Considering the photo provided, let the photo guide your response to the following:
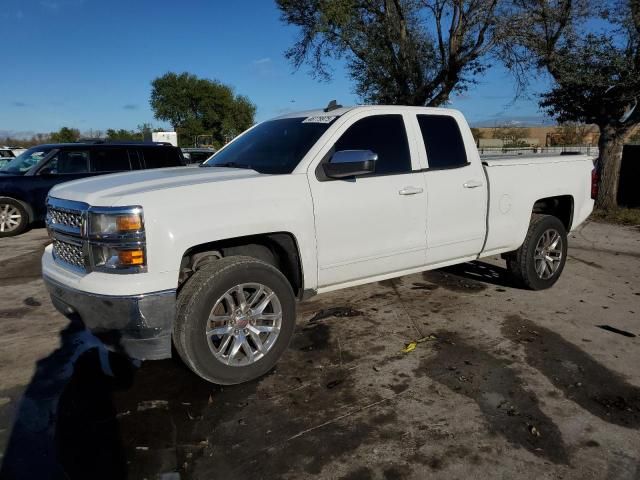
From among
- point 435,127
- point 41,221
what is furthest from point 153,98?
point 435,127

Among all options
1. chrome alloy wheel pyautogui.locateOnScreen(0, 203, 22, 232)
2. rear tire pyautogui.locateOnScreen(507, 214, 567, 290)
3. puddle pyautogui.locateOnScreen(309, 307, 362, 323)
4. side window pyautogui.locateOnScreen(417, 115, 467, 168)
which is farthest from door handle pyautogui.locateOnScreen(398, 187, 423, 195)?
chrome alloy wheel pyautogui.locateOnScreen(0, 203, 22, 232)

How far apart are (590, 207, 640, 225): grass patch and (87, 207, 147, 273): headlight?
1049 cm

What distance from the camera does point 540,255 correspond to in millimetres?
5648

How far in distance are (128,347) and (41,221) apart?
27.7 ft

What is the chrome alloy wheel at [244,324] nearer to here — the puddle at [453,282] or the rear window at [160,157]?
the puddle at [453,282]

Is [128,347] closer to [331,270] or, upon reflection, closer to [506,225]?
[331,270]

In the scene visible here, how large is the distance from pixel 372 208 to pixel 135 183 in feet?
5.91

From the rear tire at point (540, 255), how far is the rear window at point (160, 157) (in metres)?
7.14

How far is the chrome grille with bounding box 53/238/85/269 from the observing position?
3.35m

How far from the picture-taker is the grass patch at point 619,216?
10586mm

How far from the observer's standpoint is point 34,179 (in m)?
9.84

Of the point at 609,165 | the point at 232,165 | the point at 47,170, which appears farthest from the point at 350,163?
the point at 609,165

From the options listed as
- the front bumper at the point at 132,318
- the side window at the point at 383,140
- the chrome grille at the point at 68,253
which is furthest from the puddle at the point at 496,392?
the chrome grille at the point at 68,253

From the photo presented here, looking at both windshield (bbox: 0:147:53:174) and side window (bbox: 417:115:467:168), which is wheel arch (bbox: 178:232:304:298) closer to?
side window (bbox: 417:115:467:168)
